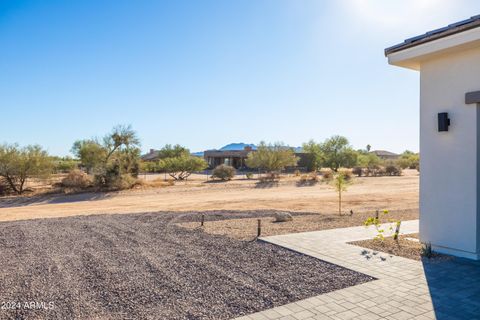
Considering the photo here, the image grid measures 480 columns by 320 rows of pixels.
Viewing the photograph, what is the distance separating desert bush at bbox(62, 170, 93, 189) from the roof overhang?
2588 cm

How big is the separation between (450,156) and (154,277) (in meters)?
5.42

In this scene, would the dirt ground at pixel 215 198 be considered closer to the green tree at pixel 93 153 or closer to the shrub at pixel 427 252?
the green tree at pixel 93 153

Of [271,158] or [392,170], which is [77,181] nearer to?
[271,158]

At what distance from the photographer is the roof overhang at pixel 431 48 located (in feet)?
17.9

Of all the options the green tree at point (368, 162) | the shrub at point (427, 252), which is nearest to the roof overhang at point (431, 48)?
the shrub at point (427, 252)

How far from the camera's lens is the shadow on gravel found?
883 inches

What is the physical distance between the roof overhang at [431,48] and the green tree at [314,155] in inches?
1630

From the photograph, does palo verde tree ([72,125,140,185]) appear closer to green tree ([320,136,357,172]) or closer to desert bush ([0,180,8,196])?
desert bush ([0,180,8,196])

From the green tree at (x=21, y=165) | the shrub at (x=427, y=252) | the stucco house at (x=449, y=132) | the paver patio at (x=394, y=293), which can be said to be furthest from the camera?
the green tree at (x=21, y=165)

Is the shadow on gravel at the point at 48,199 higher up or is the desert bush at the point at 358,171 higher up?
the desert bush at the point at 358,171

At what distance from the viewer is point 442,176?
6.23 meters

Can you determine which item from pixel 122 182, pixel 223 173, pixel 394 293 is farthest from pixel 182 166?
pixel 394 293

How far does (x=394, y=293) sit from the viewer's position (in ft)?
14.1

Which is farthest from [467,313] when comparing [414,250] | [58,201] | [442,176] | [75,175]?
[75,175]
